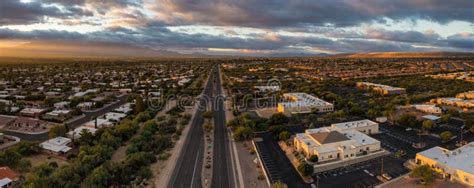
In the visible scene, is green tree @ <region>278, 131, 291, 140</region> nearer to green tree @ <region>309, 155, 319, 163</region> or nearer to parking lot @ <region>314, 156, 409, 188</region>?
green tree @ <region>309, 155, 319, 163</region>

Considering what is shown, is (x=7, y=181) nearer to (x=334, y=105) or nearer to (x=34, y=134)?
(x=34, y=134)

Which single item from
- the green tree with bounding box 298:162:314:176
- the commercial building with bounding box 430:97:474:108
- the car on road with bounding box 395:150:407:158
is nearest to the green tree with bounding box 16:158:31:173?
the green tree with bounding box 298:162:314:176

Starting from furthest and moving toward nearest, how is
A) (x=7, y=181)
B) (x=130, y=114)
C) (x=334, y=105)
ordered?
1. (x=334, y=105)
2. (x=130, y=114)
3. (x=7, y=181)

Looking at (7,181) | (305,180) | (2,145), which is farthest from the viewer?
(2,145)

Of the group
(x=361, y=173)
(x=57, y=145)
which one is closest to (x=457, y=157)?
(x=361, y=173)

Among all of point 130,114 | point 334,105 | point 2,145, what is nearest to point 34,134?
point 2,145

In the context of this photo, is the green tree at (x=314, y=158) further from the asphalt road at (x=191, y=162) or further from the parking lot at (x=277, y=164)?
the asphalt road at (x=191, y=162)

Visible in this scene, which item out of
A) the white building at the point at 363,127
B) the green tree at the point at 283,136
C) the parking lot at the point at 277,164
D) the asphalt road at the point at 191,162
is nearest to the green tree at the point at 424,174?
the parking lot at the point at 277,164
